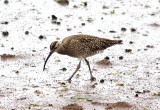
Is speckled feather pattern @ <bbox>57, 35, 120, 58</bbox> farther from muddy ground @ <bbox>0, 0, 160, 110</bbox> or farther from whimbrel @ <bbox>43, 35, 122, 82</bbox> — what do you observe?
muddy ground @ <bbox>0, 0, 160, 110</bbox>

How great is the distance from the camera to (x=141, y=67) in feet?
39.7

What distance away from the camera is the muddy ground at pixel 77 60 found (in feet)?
32.7

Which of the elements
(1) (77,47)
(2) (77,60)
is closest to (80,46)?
(1) (77,47)

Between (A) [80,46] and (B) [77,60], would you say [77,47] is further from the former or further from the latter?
(B) [77,60]

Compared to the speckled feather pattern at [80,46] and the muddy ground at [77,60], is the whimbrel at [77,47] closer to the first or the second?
the speckled feather pattern at [80,46]

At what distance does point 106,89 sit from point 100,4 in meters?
8.72

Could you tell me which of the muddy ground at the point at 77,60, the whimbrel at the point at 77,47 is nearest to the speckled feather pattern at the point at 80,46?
the whimbrel at the point at 77,47

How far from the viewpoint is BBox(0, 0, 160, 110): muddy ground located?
996 centimetres

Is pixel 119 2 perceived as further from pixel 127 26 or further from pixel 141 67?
pixel 141 67

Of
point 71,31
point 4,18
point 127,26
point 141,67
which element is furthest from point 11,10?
point 141,67

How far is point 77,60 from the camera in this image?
506 inches

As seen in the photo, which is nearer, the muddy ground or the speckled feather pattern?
the muddy ground

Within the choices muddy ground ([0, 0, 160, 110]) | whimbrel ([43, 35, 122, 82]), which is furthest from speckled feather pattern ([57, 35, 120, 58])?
muddy ground ([0, 0, 160, 110])

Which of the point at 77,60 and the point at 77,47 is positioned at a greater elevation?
the point at 77,47
